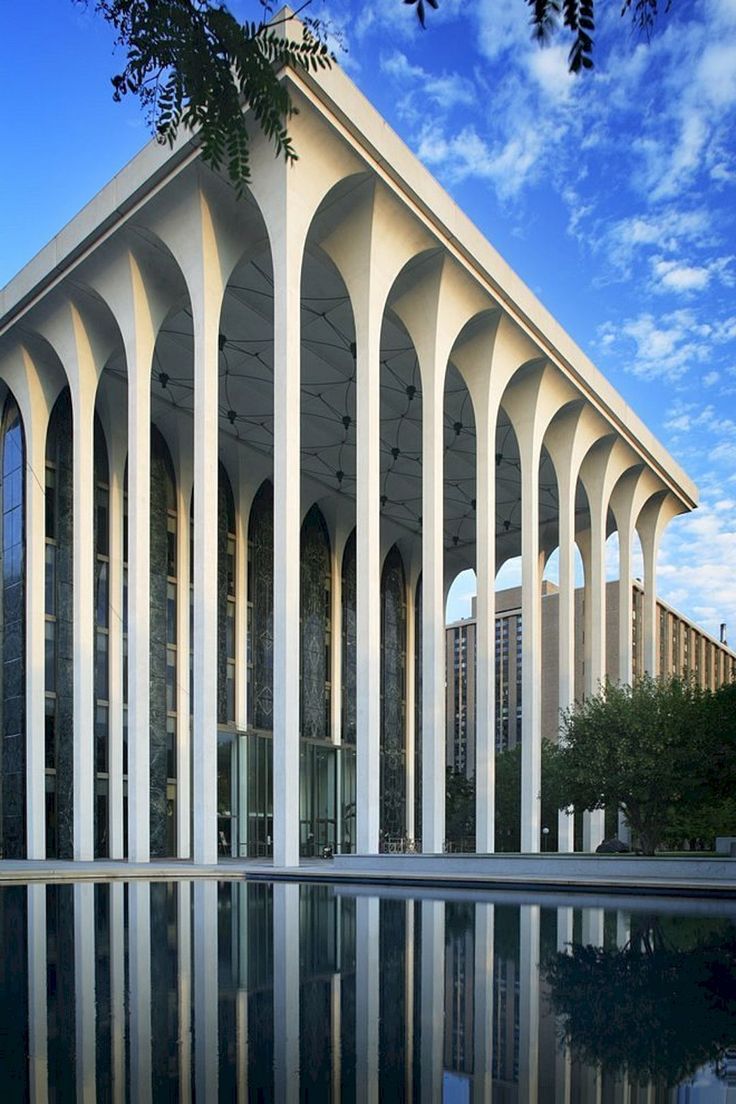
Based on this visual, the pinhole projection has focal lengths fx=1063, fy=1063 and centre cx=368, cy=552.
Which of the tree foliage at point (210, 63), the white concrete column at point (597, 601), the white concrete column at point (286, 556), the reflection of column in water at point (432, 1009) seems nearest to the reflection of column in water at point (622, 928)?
the reflection of column in water at point (432, 1009)

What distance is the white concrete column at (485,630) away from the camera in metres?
32.3

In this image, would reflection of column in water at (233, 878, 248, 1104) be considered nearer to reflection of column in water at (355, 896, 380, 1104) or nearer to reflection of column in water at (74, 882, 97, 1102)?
reflection of column in water at (355, 896, 380, 1104)

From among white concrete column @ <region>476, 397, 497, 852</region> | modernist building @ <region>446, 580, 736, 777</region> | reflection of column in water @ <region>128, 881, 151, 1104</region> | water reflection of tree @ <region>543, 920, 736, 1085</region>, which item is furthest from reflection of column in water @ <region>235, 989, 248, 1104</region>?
modernist building @ <region>446, 580, 736, 777</region>

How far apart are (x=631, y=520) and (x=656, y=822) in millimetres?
20396

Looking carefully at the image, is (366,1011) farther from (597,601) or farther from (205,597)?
(597,601)

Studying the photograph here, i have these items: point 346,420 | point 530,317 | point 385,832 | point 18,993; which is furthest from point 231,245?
point 385,832

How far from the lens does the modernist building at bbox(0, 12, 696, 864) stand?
25859mm

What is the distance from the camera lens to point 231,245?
2766cm

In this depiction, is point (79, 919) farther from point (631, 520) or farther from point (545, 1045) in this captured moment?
point (631, 520)

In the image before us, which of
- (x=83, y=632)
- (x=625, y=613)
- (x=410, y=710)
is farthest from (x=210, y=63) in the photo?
(x=410, y=710)

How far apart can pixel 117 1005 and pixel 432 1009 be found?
7.16 feet

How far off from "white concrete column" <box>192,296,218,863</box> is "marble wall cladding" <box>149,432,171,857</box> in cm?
1275

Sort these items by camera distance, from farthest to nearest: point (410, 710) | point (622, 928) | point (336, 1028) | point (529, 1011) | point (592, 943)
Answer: point (410, 710) → point (622, 928) → point (592, 943) → point (529, 1011) → point (336, 1028)

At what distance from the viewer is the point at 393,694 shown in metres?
55.2
